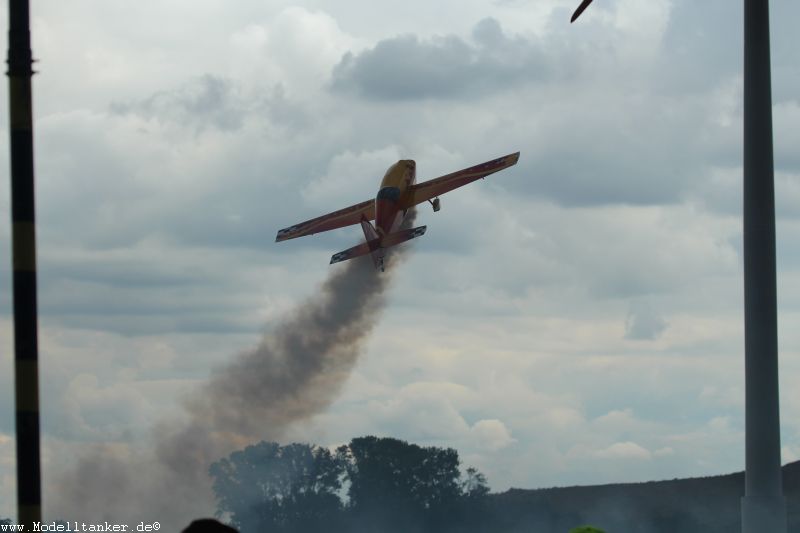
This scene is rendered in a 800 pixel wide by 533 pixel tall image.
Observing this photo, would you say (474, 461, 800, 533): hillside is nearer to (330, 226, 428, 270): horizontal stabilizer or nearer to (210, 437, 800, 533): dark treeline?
(210, 437, 800, 533): dark treeline

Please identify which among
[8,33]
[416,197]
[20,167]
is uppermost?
[416,197]

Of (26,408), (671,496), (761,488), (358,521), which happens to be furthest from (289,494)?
(26,408)

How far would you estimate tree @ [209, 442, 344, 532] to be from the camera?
502ft

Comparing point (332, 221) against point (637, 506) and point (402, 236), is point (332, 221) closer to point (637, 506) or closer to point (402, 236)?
point (402, 236)

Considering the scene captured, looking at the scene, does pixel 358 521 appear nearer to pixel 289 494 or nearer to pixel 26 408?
pixel 289 494

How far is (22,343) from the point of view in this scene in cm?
3180

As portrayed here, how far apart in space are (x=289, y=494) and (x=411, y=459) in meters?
17.1

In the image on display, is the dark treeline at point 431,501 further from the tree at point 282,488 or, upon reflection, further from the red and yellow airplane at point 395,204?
the red and yellow airplane at point 395,204

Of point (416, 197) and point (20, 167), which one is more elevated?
point (416, 197)

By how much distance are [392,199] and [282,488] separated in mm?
56943

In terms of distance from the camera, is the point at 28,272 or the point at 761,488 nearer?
the point at 28,272

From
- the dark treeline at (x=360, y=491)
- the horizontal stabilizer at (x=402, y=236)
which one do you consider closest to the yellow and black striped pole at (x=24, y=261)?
the horizontal stabilizer at (x=402, y=236)

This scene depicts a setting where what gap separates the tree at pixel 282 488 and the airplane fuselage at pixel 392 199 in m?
41.7

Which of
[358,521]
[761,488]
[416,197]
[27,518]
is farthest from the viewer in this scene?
[358,521]
